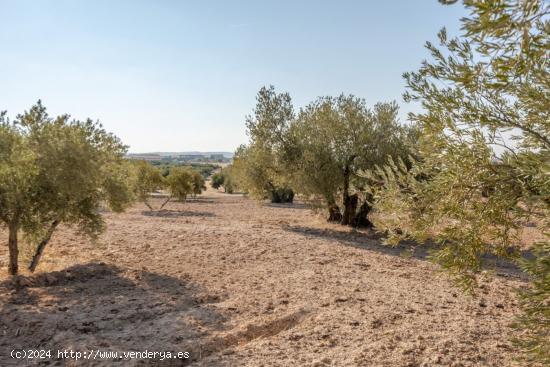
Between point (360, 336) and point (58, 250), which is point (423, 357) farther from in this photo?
point (58, 250)

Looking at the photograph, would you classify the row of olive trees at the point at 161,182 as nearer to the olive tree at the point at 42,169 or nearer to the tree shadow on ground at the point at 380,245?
the tree shadow on ground at the point at 380,245

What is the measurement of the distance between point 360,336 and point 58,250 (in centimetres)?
1209

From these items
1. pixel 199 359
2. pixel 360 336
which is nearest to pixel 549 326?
pixel 360 336

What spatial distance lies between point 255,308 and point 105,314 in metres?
3.09

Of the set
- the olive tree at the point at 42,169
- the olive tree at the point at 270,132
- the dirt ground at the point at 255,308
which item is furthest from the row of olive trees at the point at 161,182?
the olive tree at the point at 42,169

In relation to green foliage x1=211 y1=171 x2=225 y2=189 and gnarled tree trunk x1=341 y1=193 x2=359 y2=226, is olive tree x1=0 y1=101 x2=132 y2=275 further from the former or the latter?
green foliage x1=211 y1=171 x2=225 y2=189

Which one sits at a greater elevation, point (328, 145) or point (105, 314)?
point (328, 145)

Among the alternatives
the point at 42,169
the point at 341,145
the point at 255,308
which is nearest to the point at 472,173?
the point at 255,308

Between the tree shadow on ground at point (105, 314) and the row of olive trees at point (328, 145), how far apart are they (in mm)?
11347

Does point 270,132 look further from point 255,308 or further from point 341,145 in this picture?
point 255,308

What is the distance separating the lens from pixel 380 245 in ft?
57.5

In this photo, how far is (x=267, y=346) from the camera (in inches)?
267

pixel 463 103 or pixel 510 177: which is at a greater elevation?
pixel 463 103

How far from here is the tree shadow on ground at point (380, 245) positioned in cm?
1410
